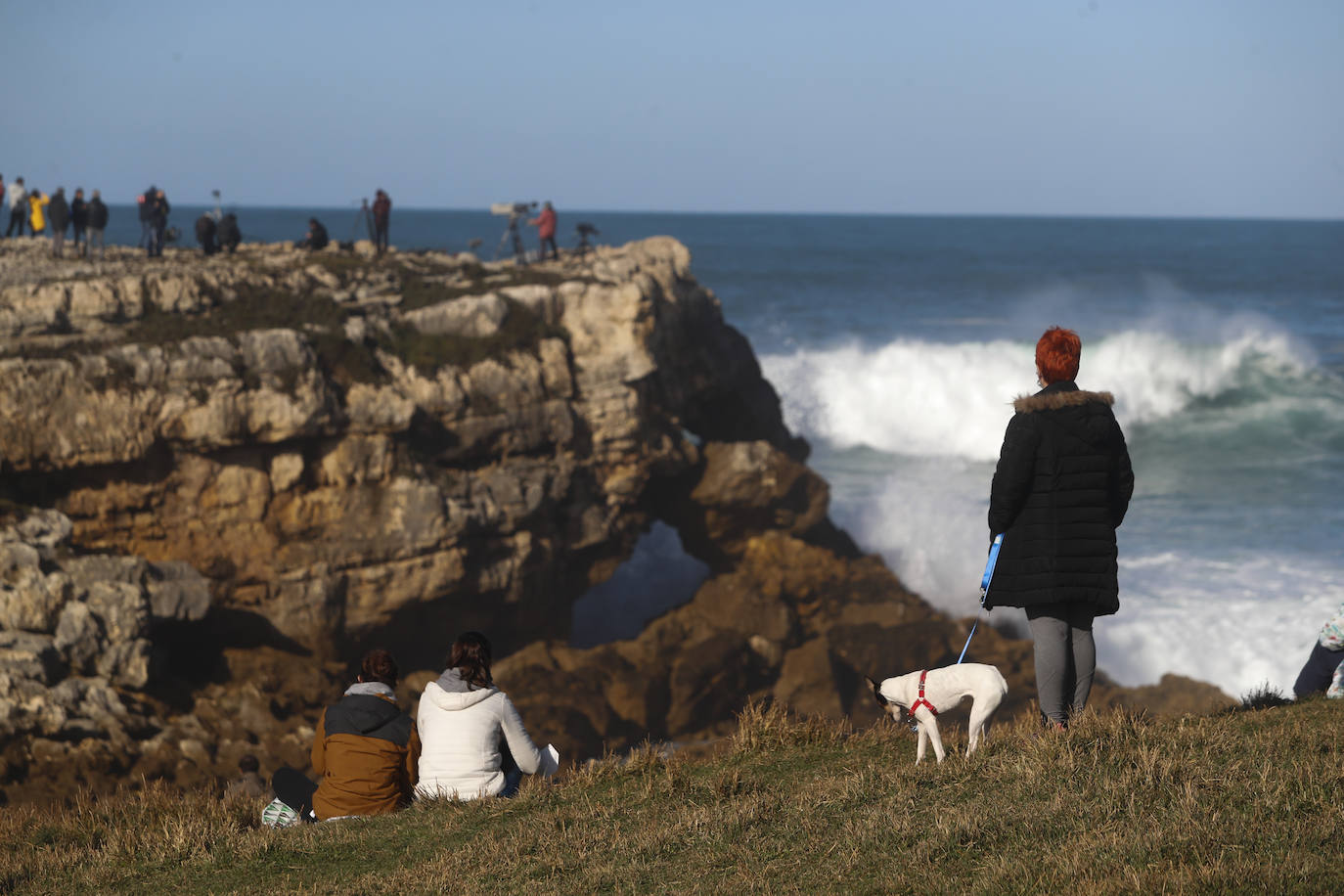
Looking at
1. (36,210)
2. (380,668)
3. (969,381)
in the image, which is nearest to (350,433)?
(380,668)

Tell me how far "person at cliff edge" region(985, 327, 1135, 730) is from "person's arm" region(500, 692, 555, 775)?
8.46 feet

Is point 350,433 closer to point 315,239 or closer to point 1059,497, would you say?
point 315,239

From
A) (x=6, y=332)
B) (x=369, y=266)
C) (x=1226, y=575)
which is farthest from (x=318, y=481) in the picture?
Answer: (x=1226, y=575)

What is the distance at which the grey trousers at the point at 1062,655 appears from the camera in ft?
19.0

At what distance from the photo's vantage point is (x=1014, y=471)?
5621 millimetres

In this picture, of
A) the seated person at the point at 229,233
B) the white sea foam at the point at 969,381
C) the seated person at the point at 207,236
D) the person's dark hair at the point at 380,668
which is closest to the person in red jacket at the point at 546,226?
the seated person at the point at 229,233

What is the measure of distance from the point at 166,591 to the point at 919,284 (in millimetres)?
63563

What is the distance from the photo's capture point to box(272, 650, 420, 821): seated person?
249 inches

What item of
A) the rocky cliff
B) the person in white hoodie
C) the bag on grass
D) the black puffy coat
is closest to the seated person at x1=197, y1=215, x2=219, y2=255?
the rocky cliff

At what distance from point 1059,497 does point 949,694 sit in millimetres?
1205

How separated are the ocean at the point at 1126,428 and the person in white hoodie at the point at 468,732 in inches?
584

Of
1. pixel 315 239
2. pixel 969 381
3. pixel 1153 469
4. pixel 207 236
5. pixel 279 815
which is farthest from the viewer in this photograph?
pixel 969 381

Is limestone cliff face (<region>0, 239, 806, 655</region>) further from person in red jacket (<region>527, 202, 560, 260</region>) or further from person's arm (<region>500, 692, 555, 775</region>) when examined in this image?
person's arm (<region>500, 692, 555, 775</region>)

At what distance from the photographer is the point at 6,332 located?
1602 centimetres
